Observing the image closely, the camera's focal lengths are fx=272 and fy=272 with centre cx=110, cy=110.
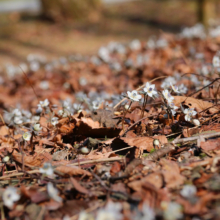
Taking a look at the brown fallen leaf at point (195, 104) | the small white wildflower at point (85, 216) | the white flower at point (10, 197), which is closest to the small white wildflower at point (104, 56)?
the brown fallen leaf at point (195, 104)

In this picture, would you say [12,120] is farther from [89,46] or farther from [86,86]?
[89,46]

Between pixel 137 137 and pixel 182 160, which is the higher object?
pixel 137 137

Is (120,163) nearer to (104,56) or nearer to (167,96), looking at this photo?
(167,96)

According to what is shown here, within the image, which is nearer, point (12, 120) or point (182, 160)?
point (182, 160)

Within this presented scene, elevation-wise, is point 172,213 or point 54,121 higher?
point 54,121

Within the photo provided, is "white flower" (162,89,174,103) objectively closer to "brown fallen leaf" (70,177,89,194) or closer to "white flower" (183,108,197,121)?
"white flower" (183,108,197,121)

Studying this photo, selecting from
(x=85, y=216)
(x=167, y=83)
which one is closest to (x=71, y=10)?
(x=167, y=83)

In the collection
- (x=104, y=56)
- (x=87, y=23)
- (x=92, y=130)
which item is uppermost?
(x=87, y=23)

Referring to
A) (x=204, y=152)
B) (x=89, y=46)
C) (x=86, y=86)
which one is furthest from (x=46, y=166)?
(x=89, y=46)

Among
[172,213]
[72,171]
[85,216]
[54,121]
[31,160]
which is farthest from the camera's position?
[54,121]
